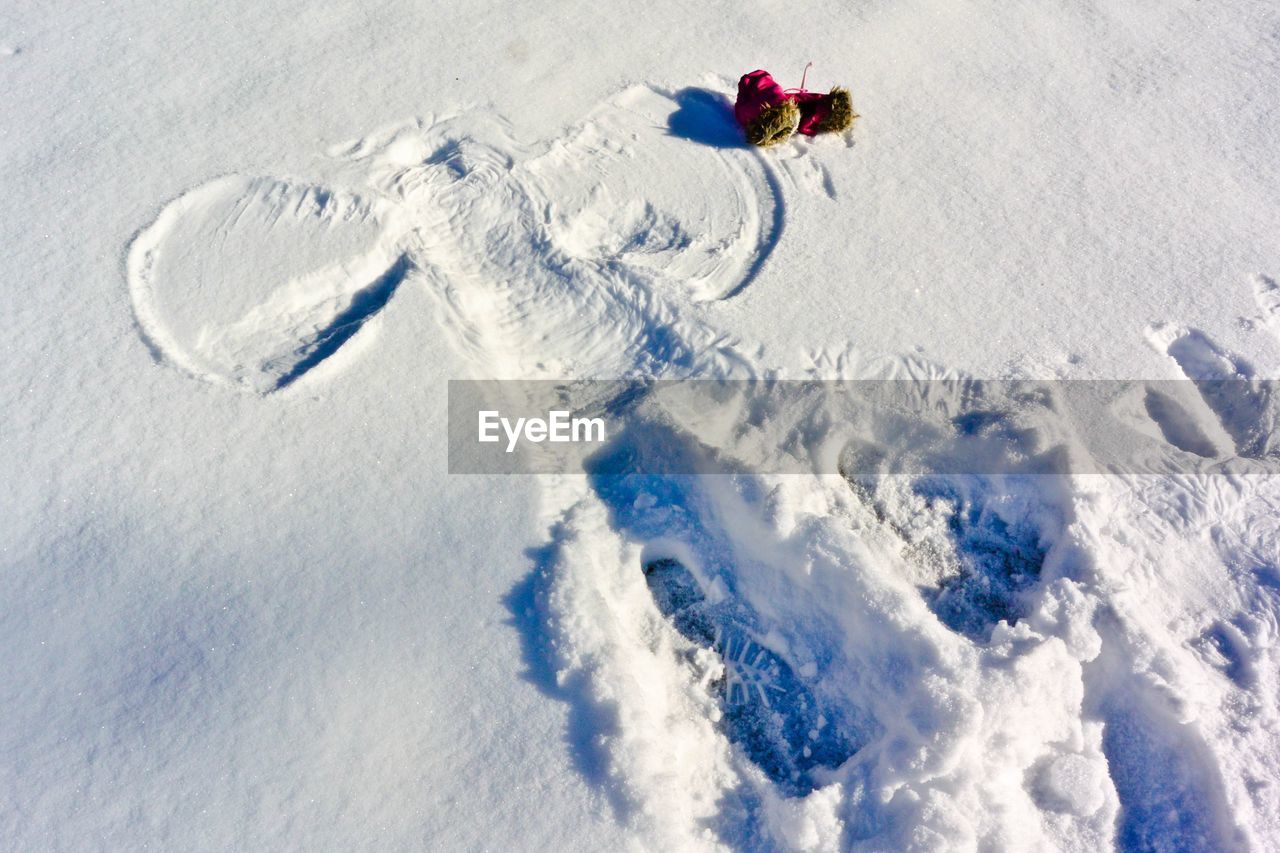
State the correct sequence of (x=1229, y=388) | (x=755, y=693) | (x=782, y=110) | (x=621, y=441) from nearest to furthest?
1. (x=755, y=693)
2. (x=621, y=441)
3. (x=1229, y=388)
4. (x=782, y=110)

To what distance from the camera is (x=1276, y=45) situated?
299 cm

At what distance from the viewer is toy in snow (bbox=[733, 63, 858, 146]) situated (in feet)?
8.22

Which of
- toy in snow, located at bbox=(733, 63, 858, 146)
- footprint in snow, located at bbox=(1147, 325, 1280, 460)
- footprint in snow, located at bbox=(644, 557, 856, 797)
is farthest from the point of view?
toy in snow, located at bbox=(733, 63, 858, 146)

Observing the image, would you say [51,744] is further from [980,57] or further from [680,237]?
[980,57]

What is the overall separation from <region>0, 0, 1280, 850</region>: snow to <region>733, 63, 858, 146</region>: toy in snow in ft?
0.27

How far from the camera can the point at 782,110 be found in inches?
98.0

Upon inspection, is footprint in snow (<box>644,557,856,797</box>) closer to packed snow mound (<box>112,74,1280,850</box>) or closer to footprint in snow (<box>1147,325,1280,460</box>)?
packed snow mound (<box>112,74,1280,850</box>)

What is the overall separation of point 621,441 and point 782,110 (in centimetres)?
120

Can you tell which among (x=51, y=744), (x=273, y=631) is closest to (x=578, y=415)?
(x=273, y=631)

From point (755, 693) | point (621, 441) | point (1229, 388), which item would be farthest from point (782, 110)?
point (755, 693)

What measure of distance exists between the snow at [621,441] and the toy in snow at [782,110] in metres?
0.08

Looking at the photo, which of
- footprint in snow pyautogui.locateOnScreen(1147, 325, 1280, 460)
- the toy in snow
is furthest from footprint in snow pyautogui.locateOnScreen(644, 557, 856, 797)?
the toy in snow

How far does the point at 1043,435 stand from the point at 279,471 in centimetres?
196

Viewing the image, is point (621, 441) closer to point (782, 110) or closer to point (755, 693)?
point (755, 693)
